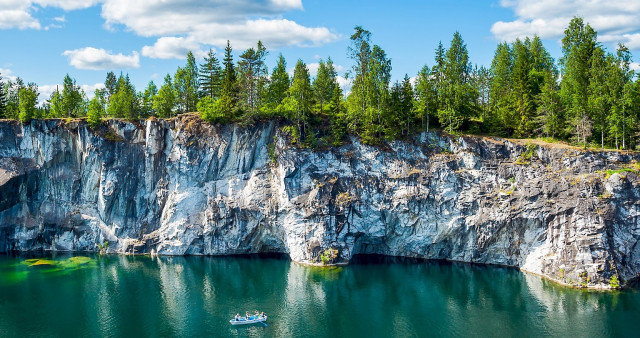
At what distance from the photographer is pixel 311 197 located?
2515 inches

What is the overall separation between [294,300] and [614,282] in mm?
34648

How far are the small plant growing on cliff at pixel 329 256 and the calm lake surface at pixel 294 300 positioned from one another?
172 centimetres

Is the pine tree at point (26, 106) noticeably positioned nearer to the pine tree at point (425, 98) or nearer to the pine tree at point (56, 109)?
the pine tree at point (56, 109)

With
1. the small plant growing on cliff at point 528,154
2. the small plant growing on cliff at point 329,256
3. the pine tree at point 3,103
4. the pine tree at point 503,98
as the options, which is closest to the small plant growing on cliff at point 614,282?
the small plant growing on cliff at point 528,154

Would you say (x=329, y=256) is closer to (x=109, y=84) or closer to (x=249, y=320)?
(x=249, y=320)

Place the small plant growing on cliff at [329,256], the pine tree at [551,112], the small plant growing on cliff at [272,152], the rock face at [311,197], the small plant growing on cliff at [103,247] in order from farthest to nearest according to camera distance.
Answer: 1. the small plant growing on cliff at [103,247]
2. the small plant growing on cliff at [272,152]
3. the pine tree at [551,112]
4. the small plant growing on cliff at [329,256]
5. the rock face at [311,197]

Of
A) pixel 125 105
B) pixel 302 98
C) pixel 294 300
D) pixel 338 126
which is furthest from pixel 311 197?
pixel 125 105

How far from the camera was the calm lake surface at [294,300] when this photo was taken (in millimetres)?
42656

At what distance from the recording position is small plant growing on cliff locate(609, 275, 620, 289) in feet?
165

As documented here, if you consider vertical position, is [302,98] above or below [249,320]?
above

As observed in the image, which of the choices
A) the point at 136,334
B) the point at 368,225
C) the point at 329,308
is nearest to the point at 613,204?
the point at 368,225

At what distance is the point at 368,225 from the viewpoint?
210 feet

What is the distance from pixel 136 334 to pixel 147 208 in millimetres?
31497

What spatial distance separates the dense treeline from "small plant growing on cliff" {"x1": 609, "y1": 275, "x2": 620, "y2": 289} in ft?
61.5
